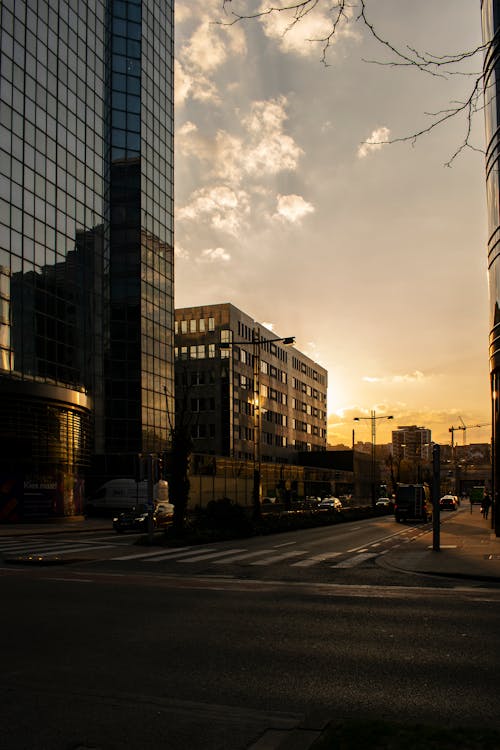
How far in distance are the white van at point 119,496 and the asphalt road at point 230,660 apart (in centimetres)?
3740

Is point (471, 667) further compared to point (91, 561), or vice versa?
point (91, 561)

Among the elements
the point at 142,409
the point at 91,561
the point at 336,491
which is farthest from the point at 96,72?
the point at 336,491

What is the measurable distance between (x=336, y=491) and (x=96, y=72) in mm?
74910

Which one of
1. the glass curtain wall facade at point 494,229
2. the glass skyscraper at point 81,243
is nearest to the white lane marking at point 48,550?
the glass curtain wall facade at point 494,229

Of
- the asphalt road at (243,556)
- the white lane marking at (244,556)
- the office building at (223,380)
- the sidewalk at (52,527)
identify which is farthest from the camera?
the office building at (223,380)

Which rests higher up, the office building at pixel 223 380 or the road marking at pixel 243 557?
the office building at pixel 223 380

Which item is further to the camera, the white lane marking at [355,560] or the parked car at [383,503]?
the parked car at [383,503]

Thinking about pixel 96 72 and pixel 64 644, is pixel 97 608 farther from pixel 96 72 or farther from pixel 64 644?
pixel 96 72

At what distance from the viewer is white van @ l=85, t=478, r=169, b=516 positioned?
171ft

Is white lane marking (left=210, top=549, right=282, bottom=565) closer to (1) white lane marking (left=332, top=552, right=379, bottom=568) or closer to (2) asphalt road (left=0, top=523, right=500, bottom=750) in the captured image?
(1) white lane marking (left=332, top=552, right=379, bottom=568)

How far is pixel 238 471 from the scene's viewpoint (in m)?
65.1

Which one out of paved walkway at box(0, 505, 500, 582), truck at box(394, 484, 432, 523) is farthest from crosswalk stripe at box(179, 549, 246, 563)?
truck at box(394, 484, 432, 523)

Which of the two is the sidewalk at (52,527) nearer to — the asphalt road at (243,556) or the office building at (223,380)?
the asphalt road at (243,556)

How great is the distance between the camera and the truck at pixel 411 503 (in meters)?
48.2
